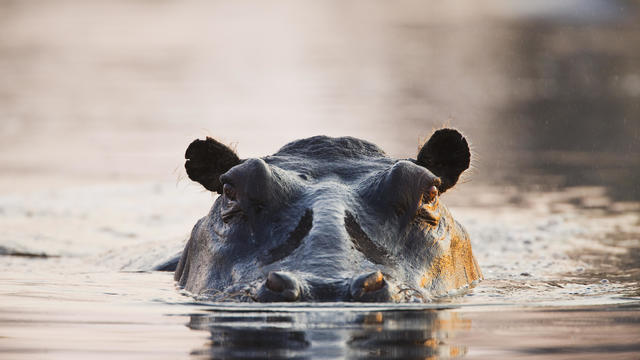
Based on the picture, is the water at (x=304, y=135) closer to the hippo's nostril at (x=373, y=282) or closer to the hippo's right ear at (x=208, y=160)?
the hippo's nostril at (x=373, y=282)

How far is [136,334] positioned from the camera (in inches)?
302

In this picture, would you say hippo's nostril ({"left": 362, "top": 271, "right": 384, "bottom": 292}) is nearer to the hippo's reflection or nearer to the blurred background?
the hippo's reflection

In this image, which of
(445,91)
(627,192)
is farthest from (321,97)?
(627,192)

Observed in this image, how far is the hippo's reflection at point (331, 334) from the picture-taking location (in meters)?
6.79

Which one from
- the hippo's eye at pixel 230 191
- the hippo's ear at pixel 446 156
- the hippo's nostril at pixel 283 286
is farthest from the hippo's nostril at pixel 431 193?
the hippo's nostril at pixel 283 286

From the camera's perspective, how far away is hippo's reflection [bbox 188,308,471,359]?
22.3 feet

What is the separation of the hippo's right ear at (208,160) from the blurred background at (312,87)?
1202 millimetres

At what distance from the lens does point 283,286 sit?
7582 millimetres

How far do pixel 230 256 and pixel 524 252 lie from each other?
20.2 ft

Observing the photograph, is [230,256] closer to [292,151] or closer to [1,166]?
[292,151]

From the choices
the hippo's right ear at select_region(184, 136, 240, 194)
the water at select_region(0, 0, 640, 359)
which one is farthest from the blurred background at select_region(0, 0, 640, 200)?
the hippo's right ear at select_region(184, 136, 240, 194)

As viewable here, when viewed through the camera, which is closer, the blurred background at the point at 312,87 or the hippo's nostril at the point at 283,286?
the hippo's nostril at the point at 283,286

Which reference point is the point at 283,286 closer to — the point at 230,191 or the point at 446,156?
the point at 230,191

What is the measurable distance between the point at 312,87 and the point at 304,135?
9978 millimetres
